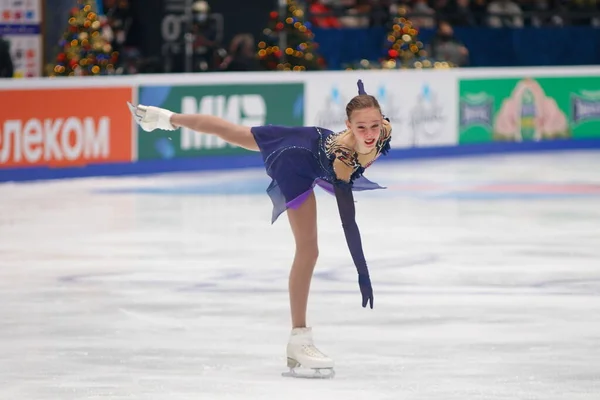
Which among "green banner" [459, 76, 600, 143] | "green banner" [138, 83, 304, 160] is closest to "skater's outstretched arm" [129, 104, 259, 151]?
"green banner" [138, 83, 304, 160]

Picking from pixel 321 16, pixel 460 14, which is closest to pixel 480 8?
pixel 460 14

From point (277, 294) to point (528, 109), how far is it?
11023 millimetres

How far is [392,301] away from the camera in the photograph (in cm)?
801

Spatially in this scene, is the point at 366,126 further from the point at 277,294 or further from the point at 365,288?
the point at 277,294

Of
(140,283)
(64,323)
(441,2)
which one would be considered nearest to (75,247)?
(140,283)

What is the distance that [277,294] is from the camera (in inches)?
324

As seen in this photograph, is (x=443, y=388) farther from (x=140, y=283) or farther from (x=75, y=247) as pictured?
(x=75, y=247)

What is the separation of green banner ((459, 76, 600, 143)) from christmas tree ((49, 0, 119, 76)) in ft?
14.6

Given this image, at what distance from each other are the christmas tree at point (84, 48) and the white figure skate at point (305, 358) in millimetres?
11089

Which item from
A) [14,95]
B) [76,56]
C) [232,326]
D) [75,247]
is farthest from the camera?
[76,56]

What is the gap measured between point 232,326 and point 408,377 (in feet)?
4.82

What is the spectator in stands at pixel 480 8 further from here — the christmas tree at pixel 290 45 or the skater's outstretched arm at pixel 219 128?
the skater's outstretched arm at pixel 219 128

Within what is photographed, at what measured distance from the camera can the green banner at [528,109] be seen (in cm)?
1812

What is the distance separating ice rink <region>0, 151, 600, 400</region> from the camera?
589 cm
